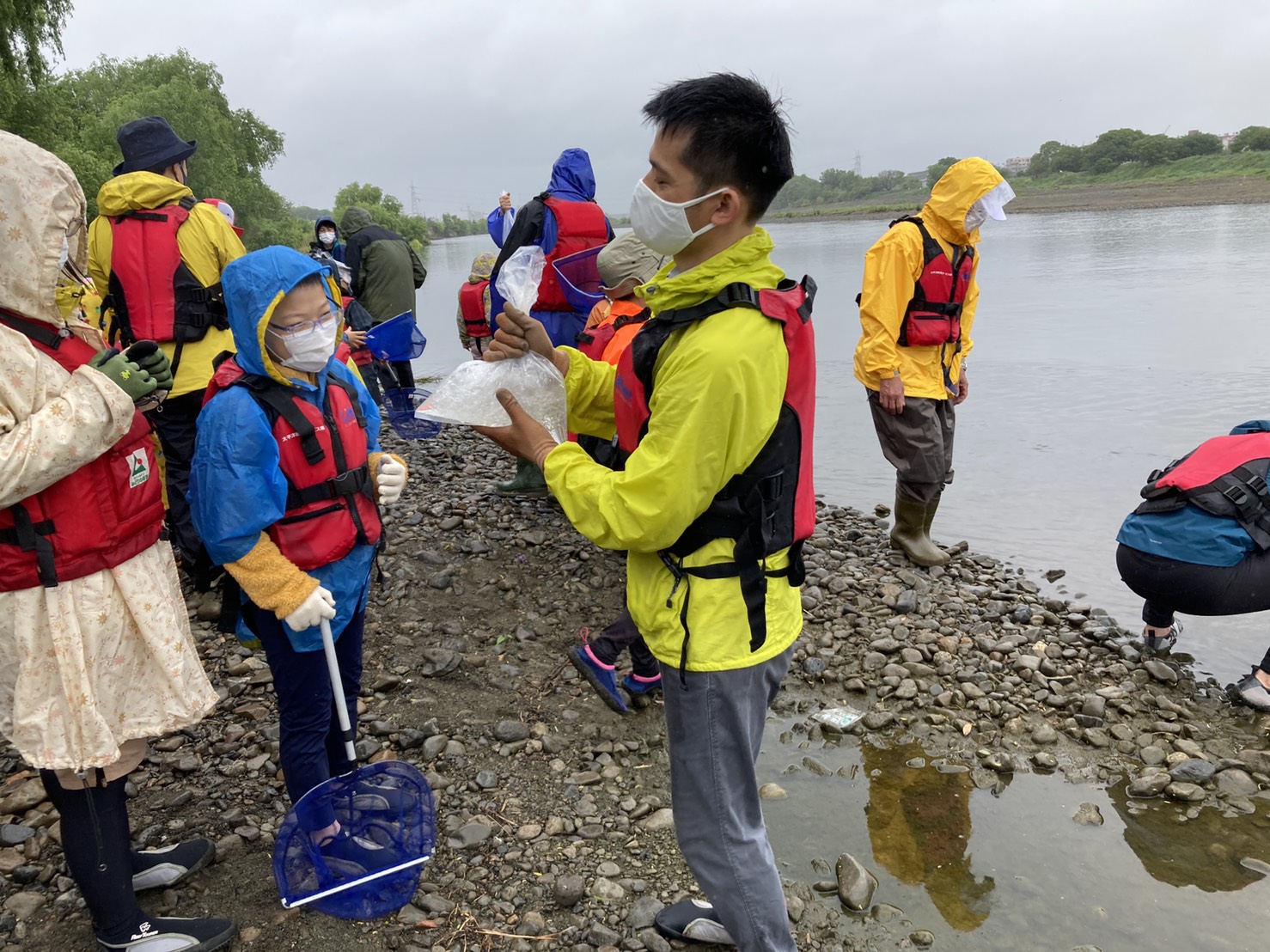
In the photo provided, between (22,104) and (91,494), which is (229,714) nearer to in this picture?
(91,494)

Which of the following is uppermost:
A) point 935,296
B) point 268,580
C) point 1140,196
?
point 1140,196

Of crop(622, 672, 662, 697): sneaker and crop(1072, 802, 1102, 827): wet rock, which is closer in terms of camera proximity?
crop(1072, 802, 1102, 827): wet rock

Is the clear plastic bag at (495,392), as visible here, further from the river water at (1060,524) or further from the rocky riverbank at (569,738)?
the river water at (1060,524)

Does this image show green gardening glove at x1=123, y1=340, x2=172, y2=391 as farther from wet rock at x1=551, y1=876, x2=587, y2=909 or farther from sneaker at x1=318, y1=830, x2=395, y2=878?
wet rock at x1=551, y1=876, x2=587, y2=909

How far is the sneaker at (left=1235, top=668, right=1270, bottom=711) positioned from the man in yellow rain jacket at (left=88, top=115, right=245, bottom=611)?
5.41 m

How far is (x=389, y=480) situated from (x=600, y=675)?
1.76m

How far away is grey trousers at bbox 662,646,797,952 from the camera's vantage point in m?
2.18

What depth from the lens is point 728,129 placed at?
6.57ft

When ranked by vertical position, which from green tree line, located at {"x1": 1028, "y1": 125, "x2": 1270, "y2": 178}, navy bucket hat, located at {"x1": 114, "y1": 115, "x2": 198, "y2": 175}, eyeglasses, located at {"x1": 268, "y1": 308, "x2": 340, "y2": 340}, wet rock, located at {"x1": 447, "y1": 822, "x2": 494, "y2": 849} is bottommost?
wet rock, located at {"x1": 447, "y1": 822, "x2": 494, "y2": 849}

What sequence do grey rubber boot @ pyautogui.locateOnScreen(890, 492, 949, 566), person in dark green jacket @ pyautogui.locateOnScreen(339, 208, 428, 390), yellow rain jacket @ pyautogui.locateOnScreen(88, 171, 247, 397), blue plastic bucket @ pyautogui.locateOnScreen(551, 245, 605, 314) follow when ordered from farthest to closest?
person in dark green jacket @ pyautogui.locateOnScreen(339, 208, 428, 390)
grey rubber boot @ pyautogui.locateOnScreen(890, 492, 949, 566)
blue plastic bucket @ pyautogui.locateOnScreen(551, 245, 605, 314)
yellow rain jacket @ pyautogui.locateOnScreen(88, 171, 247, 397)

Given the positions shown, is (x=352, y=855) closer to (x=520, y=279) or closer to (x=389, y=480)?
(x=389, y=480)

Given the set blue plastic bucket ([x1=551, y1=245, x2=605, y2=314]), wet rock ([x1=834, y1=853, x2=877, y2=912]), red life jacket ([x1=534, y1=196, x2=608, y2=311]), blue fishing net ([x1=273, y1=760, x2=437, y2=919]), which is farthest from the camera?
blue plastic bucket ([x1=551, y1=245, x2=605, y2=314])

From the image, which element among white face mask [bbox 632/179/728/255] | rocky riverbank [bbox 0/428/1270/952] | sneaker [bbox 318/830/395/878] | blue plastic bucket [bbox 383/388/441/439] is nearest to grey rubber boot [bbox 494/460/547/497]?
blue plastic bucket [bbox 383/388/441/439]

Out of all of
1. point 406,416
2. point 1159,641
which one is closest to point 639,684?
point 1159,641
